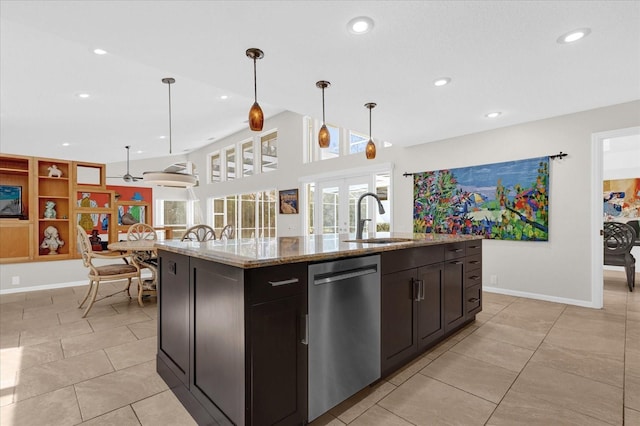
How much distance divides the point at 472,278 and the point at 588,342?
39.2 inches

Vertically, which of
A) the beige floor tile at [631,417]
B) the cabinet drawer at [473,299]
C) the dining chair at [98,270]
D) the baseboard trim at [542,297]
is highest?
the dining chair at [98,270]

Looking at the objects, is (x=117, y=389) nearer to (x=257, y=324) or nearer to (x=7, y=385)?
(x=7, y=385)

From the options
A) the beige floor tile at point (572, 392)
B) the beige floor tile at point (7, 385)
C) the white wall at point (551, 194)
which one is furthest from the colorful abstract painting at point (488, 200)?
the beige floor tile at point (7, 385)

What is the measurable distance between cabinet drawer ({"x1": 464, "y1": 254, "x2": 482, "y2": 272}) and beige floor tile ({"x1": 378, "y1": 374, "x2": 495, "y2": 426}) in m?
1.23

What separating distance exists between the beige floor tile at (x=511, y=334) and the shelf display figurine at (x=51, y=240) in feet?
19.8

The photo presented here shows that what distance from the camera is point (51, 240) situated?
489 centimetres

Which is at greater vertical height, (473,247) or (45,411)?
(473,247)

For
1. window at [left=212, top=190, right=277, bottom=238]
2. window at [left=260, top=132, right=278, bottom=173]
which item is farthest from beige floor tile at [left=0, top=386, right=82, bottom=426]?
window at [left=260, top=132, right=278, bottom=173]

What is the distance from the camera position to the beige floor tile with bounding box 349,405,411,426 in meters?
1.57

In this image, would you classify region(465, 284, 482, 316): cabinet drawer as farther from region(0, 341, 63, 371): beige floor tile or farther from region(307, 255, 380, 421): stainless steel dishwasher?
region(0, 341, 63, 371): beige floor tile

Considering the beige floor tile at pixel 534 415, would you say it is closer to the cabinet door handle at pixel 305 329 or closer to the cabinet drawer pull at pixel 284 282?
the cabinet door handle at pixel 305 329

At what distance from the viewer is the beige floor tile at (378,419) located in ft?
5.16

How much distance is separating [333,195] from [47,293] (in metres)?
4.88

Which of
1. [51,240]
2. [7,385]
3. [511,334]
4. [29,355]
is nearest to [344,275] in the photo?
[511,334]
